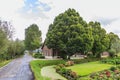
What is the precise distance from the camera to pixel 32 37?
103812 mm

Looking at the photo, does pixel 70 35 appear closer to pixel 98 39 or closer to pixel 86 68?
pixel 98 39

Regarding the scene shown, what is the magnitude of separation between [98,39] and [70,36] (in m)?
11.1

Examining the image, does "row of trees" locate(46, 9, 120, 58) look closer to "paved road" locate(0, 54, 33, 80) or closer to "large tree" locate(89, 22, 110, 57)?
"large tree" locate(89, 22, 110, 57)

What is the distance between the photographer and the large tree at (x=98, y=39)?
186ft

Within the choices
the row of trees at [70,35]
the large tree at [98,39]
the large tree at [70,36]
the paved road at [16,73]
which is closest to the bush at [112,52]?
the large tree at [98,39]

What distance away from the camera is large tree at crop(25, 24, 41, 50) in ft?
331

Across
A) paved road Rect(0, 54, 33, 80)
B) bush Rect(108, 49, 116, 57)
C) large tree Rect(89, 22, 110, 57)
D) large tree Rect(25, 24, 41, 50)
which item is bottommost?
paved road Rect(0, 54, 33, 80)

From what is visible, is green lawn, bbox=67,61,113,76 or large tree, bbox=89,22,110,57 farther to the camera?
large tree, bbox=89,22,110,57

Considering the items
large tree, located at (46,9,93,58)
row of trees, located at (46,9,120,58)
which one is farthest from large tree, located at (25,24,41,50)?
large tree, located at (46,9,93,58)

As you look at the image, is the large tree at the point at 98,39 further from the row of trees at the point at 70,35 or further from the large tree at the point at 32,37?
the large tree at the point at 32,37

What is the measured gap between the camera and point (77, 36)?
47719 mm

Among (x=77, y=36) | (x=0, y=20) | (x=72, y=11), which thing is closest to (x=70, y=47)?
(x=77, y=36)

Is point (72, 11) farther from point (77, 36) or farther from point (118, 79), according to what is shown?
point (118, 79)

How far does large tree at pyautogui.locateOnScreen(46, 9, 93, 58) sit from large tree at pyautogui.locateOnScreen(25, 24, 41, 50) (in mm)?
50306
